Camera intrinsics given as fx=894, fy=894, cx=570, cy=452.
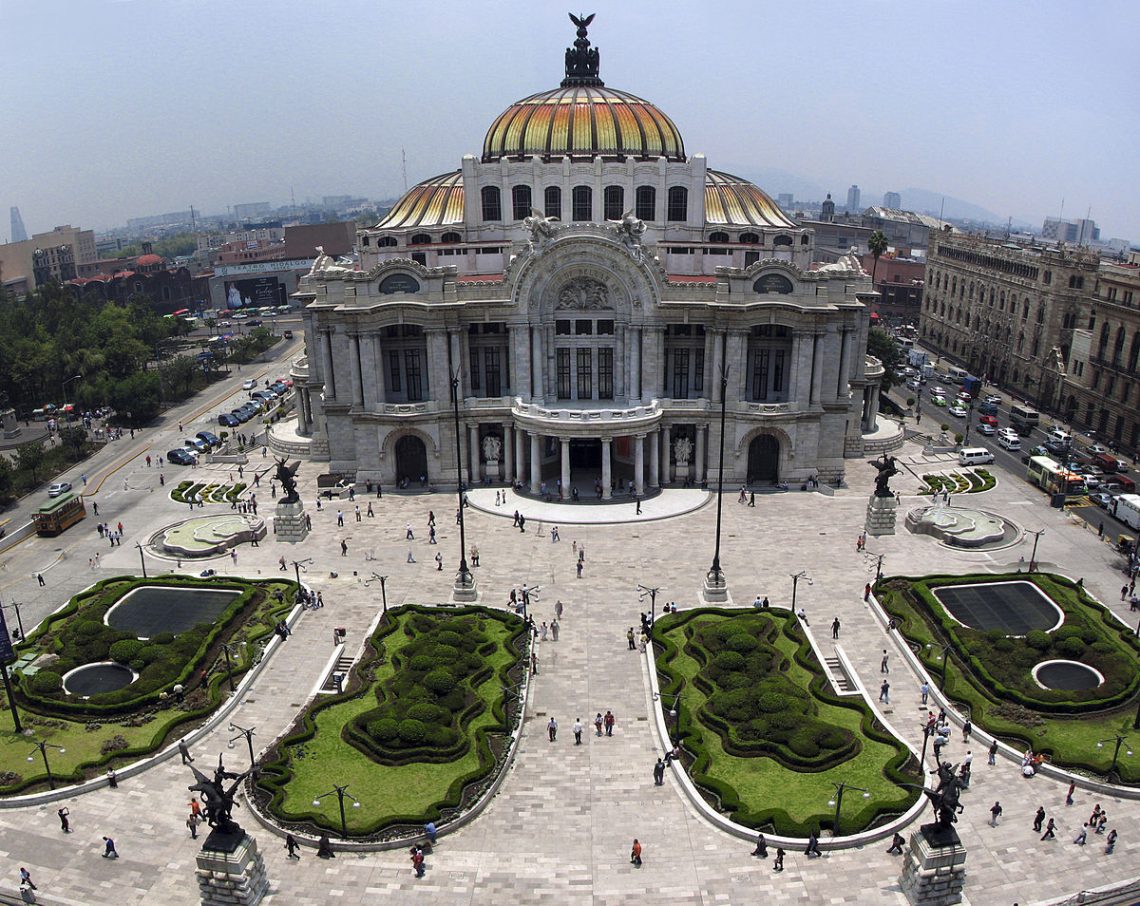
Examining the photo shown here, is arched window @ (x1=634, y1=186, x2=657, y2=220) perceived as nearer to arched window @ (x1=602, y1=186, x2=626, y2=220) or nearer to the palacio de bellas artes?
the palacio de bellas artes

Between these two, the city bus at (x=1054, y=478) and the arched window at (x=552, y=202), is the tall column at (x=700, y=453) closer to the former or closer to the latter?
the arched window at (x=552, y=202)

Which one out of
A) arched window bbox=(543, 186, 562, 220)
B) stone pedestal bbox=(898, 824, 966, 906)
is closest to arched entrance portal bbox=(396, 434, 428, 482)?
arched window bbox=(543, 186, 562, 220)

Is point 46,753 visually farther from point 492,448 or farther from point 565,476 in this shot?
point 492,448

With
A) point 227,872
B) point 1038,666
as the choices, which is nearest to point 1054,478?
point 1038,666

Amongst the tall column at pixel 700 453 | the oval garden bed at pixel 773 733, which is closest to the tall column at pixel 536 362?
the tall column at pixel 700 453

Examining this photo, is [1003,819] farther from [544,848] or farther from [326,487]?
[326,487]

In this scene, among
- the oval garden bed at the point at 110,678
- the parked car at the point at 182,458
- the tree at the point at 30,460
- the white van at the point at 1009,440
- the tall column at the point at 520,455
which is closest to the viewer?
the oval garden bed at the point at 110,678
